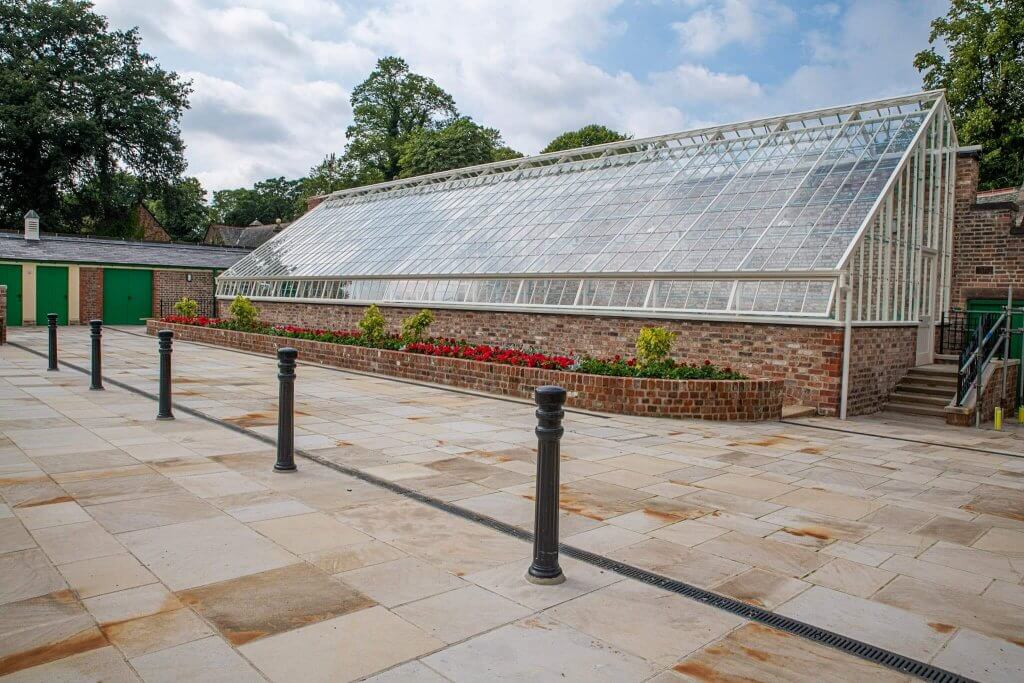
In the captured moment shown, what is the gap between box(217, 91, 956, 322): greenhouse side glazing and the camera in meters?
11.9

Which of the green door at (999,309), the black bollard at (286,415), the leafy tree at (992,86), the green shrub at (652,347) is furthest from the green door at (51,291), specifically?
the leafy tree at (992,86)

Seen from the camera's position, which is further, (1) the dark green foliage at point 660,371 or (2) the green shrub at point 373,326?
(2) the green shrub at point 373,326

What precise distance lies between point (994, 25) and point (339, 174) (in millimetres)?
38926

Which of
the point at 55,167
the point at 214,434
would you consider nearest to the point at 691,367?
the point at 214,434

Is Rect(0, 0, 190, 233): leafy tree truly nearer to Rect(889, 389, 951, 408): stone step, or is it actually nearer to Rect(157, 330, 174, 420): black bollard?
Rect(157, 330, 174, 420): black bollard

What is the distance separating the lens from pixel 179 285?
30.0 m

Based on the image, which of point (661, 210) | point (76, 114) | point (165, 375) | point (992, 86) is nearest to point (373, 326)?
point (661, 210)

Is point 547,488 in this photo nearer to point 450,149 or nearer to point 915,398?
point 915,398

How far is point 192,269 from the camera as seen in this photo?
99.1 ft

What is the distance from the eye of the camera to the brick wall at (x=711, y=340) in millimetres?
11055

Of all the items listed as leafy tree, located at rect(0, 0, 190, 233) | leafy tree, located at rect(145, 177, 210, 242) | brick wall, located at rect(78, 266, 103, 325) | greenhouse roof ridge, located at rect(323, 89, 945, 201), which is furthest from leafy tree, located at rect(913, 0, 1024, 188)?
leafy tree, located at rect(145, 177, 210, 242)

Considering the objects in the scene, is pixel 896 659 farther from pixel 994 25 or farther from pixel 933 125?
pixel 994 25

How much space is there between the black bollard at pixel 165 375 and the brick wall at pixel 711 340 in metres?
8.18

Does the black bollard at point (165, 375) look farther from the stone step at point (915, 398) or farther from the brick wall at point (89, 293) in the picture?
the brick wall at point (89, 293)
